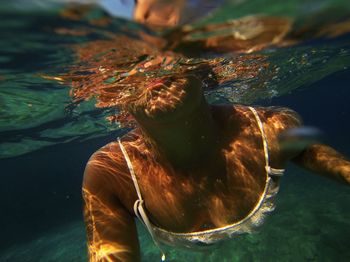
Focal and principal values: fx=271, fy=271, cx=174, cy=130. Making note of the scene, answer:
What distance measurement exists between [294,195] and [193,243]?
16313 mm

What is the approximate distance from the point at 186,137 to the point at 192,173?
0.48 meters

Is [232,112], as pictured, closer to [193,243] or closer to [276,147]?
[276,147]

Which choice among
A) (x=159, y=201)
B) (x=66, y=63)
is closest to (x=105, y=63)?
A: (x=66, y=63)

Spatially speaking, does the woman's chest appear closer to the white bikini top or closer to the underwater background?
the white bikini top

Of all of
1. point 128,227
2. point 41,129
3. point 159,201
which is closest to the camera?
point 128,227

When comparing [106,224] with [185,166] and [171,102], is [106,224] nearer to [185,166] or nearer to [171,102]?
[185,166]

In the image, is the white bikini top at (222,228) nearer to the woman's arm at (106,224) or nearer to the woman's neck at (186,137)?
the woman's arm at (106,224)

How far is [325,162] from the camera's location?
3.24 metres

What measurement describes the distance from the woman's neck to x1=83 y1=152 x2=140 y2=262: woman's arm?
0.78 meters

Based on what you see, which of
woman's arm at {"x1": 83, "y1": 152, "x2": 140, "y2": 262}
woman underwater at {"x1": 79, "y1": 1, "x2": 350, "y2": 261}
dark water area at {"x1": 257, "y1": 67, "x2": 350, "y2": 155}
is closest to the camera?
woman's arm at {"x1": 83, "y1": 152, "x2": 140, "y2": 262}

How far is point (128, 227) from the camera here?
3053mm

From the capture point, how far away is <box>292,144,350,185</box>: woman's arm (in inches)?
122

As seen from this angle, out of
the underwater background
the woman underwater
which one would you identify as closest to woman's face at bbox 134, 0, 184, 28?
the underwater background

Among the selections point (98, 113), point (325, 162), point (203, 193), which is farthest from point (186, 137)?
point (98, 113)
